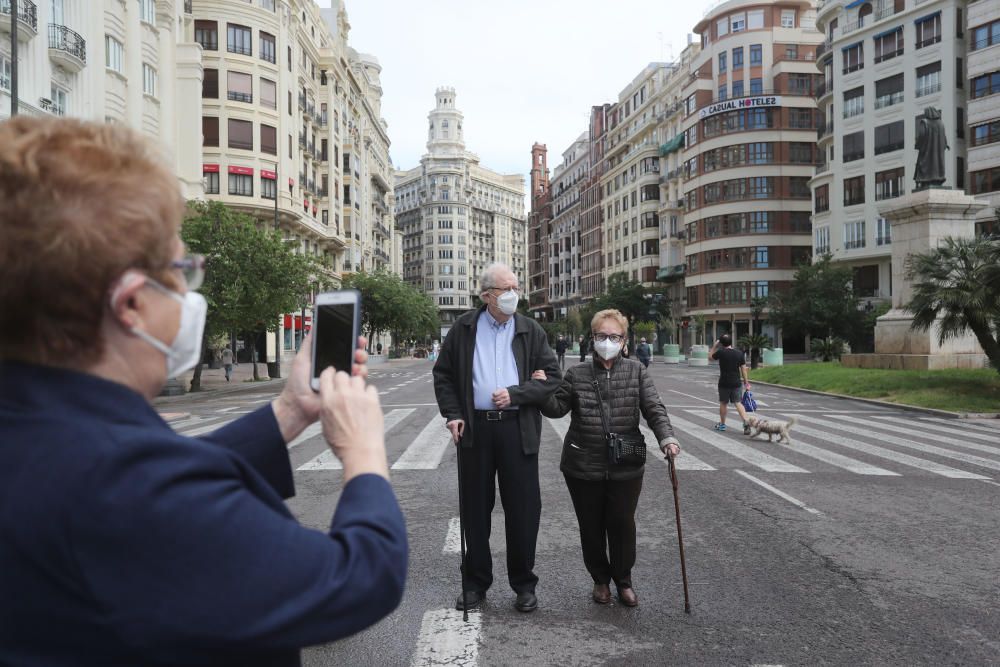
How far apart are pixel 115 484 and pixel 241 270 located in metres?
26.5

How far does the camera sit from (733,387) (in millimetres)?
13969

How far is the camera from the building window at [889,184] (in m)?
48.6

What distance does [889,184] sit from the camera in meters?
49.3

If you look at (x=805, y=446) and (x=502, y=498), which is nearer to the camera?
(x=502, y=498)

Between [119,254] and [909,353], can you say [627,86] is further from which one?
[119,254]

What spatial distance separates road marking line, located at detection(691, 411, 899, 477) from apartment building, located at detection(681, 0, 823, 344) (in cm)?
5346

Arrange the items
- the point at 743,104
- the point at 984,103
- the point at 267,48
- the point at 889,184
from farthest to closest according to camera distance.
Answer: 1. the point at 743,104
2. the point at 889,184
3. the point at 267,48
4. the point at 984,103

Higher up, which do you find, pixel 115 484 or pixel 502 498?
pixel 115 484

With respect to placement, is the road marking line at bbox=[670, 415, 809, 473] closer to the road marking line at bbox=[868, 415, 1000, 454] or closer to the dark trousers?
the road marking line at bbox=[868, 415, 1000, 454]

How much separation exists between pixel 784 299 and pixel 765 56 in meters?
28.6

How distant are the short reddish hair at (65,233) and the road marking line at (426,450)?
8.77 metres

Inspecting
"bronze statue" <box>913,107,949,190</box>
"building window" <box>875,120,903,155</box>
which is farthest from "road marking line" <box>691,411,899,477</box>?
"building window" <box>875,120,903,155</box>

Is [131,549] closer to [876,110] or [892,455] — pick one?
[892,455]

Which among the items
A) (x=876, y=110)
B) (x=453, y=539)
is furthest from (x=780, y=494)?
(x=876, y=110)
